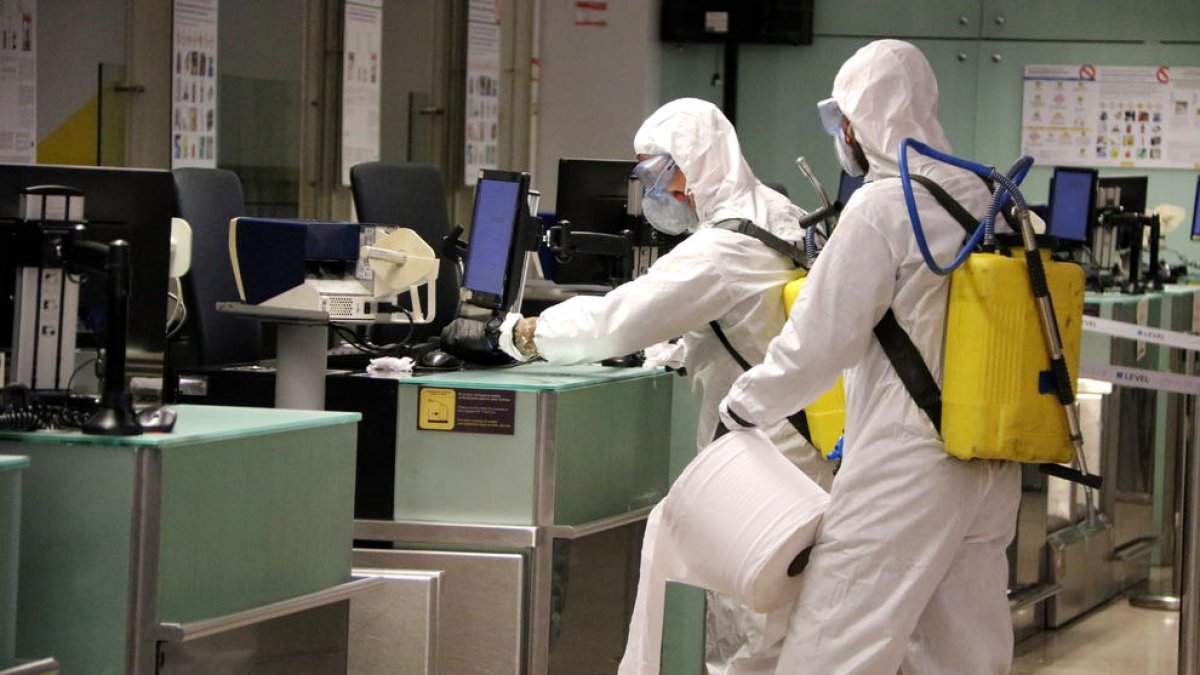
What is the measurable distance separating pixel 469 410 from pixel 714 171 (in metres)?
0.86

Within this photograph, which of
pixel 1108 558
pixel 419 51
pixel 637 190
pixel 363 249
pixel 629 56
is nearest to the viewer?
pixel 363 249

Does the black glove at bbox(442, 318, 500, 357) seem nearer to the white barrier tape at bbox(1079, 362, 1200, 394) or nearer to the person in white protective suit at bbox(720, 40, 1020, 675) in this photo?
the person in white protective suit at bbox(720, 40, 1020, 675)

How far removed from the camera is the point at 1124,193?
7836 millimetres

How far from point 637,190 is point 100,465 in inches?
95.0

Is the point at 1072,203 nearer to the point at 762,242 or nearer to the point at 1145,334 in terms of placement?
the point at 1145,334

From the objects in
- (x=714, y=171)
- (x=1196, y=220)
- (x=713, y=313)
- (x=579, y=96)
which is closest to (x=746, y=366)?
(x=713, y=313)

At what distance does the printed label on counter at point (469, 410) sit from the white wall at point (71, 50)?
227cm

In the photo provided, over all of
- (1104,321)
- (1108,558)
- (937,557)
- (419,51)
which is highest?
(419,51)

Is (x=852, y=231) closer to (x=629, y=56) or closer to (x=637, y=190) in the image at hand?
(x=637, y=190)

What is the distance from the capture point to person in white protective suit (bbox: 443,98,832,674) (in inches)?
148

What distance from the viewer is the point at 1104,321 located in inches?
165

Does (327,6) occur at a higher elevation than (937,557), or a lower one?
higher

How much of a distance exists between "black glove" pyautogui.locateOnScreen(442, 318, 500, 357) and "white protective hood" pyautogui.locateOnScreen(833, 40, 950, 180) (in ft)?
3.43

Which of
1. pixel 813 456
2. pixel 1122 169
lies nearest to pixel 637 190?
pixel 813 456
